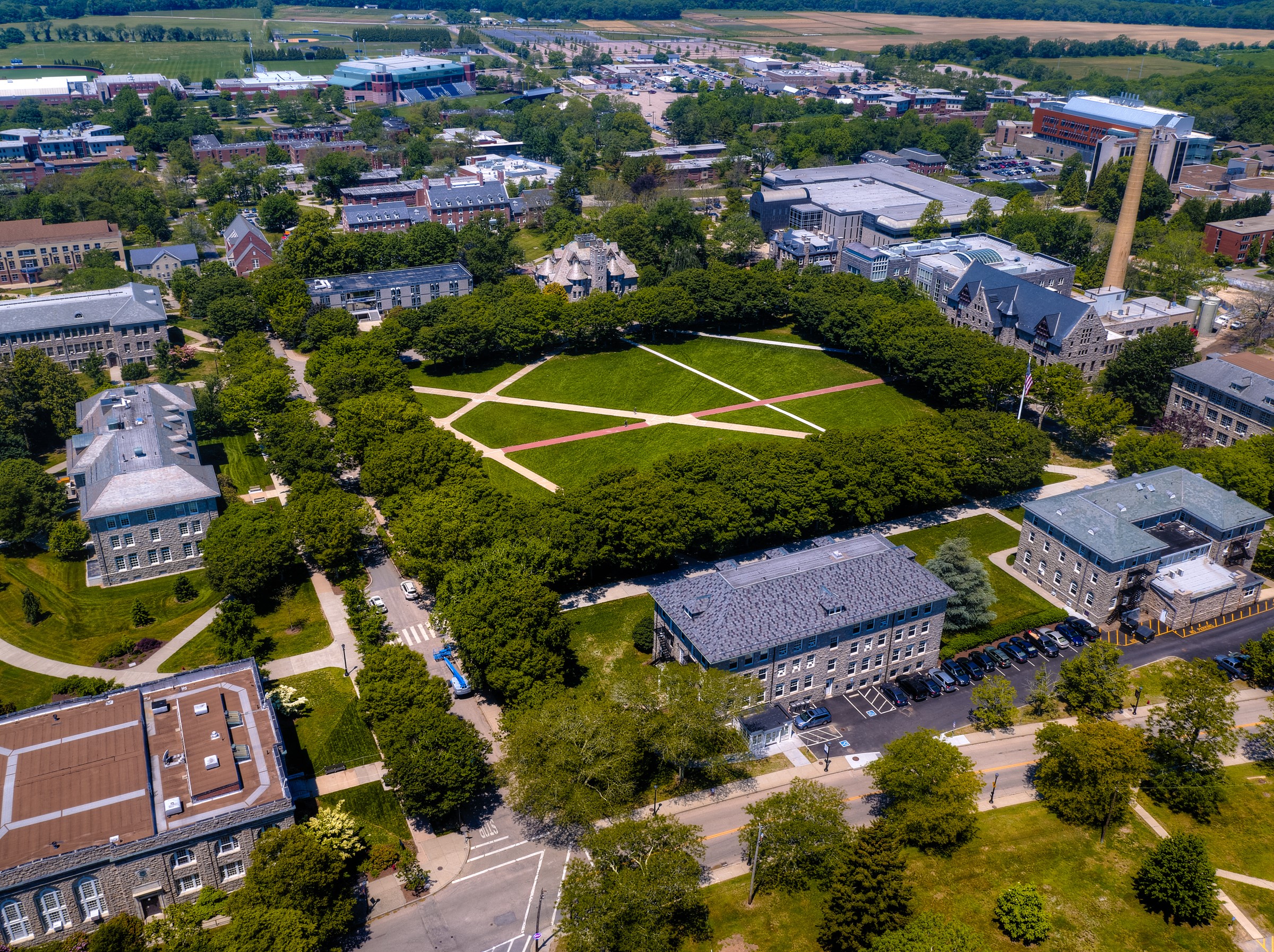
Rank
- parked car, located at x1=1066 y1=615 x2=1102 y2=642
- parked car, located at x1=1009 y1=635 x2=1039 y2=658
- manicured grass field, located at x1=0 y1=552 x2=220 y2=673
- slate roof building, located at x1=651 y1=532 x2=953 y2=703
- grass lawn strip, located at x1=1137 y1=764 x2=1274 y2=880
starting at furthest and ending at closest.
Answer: parked car, located at x1=1066 y1=615 x2=1102 y2=642 < manicured grass field, located at x1=0 y1=552 x2=220 y2=673 < parked car, located at x1=1009 y1=635 x2=1039 y2=658 < slate roof building, located at x1=651 y1=532 x2=953 y2=703 < grass lawn strip, located at x1=1137 y1=764 x2=1274 y2=880

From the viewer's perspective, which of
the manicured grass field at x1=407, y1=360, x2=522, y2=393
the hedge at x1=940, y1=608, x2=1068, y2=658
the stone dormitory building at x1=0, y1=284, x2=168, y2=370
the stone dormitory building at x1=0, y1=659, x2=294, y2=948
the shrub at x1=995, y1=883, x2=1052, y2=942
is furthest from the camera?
the manicured grass field at x1=407, y1=360, x2=522, y2=393

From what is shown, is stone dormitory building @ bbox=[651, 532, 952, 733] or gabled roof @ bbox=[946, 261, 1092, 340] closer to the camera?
stone dormitory building @ bbox=[651, 532, 952, 733]

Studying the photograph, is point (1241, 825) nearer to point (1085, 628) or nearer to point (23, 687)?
point (1085, 628)

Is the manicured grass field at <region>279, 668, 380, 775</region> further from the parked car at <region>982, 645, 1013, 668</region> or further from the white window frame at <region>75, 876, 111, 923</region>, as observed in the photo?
the parked car at <region>982, 645, 1013, 668</region>

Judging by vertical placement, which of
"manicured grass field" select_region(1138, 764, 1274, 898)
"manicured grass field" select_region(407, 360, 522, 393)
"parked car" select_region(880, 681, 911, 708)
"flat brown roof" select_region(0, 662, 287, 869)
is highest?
Answer: "flat brown roof" select_region(0, 662, 287, 869)

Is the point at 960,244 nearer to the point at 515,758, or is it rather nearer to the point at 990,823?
the point at 990,823

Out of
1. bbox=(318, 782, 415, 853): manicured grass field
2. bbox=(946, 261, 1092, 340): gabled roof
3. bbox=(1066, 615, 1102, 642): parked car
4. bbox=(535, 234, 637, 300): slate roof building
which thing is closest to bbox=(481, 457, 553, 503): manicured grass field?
bbox=(318, 782, 415, 853): manicured grass field

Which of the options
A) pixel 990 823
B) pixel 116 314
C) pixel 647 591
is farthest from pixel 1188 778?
pixel 116 314
